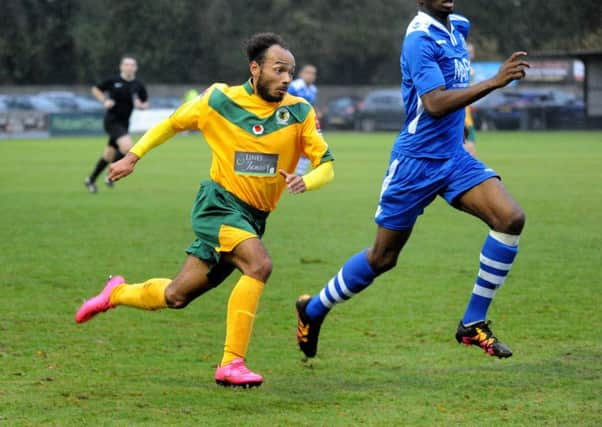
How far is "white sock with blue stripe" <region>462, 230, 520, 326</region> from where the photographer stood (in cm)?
654

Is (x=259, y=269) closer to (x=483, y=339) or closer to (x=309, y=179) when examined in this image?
(x=309, y=179)

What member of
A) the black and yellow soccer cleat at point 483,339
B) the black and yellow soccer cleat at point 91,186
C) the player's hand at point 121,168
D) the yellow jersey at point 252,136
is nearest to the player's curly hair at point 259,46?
the yellow jersey at point 252,136

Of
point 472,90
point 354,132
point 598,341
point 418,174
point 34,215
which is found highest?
point 472,90

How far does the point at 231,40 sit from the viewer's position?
67.2m

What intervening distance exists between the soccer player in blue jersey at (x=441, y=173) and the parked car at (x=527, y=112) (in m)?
42.0

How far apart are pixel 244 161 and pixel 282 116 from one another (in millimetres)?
324

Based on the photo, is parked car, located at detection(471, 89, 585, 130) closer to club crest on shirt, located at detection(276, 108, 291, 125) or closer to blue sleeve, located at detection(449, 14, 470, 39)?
blue sleeve, located at detection(449, 14, 470, 39)

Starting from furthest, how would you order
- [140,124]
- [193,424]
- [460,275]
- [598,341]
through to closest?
[140,124] → [460,275] → [598,341] → [193,424]

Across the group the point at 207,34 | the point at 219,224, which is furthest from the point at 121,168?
the point at 207,34

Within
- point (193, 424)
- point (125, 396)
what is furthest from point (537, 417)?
point (125, 396)

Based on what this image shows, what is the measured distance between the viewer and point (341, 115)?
51.3 m

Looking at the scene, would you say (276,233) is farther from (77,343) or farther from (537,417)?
(537,417)

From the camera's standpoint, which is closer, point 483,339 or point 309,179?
point 309,179

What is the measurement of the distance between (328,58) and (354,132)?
19.6m
